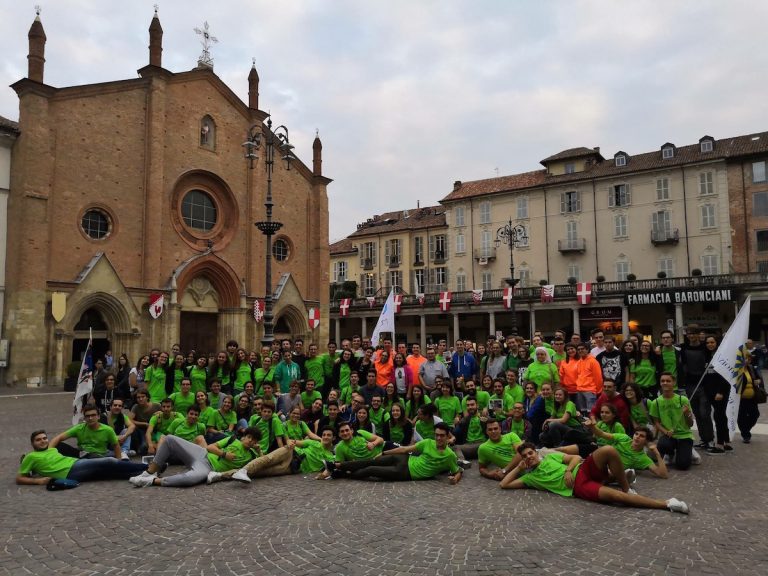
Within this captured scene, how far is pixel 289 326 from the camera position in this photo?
34125mm

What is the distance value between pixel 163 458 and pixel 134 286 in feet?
65.8

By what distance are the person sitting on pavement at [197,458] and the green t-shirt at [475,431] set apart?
380cm

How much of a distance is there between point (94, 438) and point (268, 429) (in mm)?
2702

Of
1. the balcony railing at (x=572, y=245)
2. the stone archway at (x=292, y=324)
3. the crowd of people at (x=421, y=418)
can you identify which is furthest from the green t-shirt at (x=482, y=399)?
the balcony railing at (x=572, y=245)

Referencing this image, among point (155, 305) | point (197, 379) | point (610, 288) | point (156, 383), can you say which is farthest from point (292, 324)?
point (610, 288)

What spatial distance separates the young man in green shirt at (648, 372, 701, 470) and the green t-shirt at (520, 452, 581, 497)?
2.18m

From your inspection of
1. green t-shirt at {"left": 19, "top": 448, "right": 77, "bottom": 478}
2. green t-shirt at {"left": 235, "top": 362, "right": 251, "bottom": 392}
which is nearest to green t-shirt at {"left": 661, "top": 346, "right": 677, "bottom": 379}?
green t-shirt at {"left": 235, "top": 362, "right": 251, "bottom": 392}

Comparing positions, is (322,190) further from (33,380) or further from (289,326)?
(33,380)

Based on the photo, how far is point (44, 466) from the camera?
26.4 ft

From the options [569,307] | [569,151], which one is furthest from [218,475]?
[569,151]

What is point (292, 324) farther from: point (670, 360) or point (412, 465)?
point (412, 465)

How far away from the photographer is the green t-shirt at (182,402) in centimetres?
1084

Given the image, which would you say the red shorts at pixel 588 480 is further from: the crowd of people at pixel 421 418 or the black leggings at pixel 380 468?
the black leggings at pixel 380 468

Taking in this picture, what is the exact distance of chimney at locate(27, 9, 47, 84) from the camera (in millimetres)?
24109
